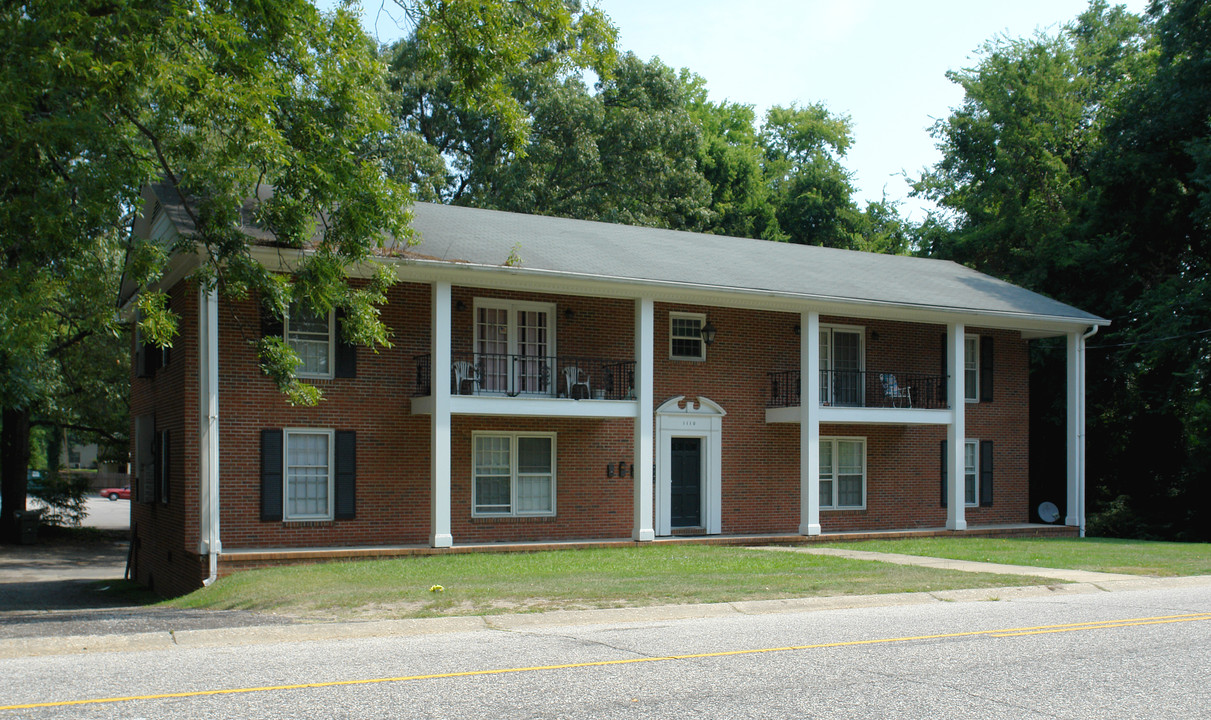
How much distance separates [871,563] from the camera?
1692cm

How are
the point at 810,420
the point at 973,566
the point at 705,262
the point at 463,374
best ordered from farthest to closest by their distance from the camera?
the point at 705,262, the point at 810,420, the point at 463,374, the point at 973,566

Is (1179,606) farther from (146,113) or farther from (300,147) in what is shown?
(146,113)

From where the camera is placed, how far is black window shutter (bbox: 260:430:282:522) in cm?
1859

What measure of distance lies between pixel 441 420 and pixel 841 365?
33.3 ft

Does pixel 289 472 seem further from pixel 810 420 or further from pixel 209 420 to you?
pixel 810 420

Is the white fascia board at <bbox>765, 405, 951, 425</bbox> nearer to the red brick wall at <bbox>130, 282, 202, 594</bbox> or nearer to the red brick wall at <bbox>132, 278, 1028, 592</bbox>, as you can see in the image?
the red brick wall at <bbox>132, 278, 1028, 592</bbox>

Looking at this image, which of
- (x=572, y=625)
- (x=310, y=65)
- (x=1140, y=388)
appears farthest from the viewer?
(x=1140, y=388)

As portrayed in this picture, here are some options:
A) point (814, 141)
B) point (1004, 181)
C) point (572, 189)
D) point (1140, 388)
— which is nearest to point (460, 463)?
point (572, 189)

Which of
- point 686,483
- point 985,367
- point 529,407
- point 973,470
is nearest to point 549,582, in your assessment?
point 529,407

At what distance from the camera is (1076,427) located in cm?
2608

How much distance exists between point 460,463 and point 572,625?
10.1 m

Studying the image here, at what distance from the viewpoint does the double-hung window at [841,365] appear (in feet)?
79.2

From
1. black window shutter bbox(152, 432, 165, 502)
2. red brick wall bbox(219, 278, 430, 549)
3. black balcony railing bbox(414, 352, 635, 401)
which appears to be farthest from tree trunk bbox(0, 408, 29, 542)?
black balcony railing bbox(414, 352, 635, 401)

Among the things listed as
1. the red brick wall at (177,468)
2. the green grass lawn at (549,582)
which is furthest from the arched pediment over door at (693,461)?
the red brick wall at (177,468)
